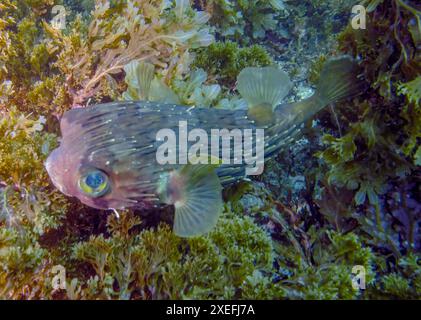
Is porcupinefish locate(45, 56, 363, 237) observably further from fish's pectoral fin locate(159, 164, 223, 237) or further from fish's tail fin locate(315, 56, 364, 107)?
fish's tail fin locate(315, 56, 364, 107)

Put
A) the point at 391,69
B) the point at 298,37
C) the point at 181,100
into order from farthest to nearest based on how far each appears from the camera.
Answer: the point at 298,37 < the point at 181,100 < the point at 391,69

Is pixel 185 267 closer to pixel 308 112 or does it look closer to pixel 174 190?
pixel 174 190

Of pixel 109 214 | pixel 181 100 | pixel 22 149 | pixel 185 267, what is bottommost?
pixel 185 267

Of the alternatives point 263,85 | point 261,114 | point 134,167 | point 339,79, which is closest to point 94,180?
point 134,167

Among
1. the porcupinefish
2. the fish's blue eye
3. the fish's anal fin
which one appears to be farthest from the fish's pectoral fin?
the fish's anal fin

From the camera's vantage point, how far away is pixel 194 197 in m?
2.51

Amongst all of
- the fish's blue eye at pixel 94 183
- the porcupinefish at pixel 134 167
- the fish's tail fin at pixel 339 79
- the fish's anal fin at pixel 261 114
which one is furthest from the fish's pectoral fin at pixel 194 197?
the fish's tail fin at pixel 339 79

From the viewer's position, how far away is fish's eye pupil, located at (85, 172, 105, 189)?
2279mm

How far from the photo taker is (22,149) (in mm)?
2848

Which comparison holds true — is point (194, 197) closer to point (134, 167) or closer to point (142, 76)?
point (134, 167)

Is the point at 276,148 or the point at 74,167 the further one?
the point at 276,148

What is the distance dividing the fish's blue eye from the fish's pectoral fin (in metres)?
0.43
